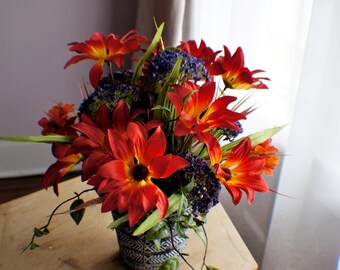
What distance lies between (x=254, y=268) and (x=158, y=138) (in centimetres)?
44

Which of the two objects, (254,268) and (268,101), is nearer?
(254,268)

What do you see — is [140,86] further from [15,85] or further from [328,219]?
[15,85]

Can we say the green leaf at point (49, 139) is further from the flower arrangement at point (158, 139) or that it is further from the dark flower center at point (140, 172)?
the dark flower center at point (140, 172)

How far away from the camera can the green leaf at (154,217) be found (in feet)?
1.85

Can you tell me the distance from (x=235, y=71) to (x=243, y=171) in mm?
161

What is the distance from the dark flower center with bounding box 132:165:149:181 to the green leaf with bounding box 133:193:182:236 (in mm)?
71

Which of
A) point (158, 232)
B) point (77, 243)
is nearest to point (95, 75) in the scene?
point (158, 232)

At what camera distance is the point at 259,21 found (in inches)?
46.2

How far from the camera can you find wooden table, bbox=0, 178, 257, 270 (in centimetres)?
81

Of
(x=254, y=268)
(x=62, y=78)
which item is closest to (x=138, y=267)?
(x=254, y=268)

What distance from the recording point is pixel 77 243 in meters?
0.86

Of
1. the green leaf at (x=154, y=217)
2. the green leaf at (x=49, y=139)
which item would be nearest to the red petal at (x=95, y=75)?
the green leaf at (x=49, y=139)

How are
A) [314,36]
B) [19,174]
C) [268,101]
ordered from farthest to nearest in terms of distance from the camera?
1. [19,174]
2. [268,101]
3. [314,36]

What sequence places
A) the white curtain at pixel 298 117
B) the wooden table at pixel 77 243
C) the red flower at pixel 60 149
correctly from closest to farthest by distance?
the red flower at pixel 60 149, the wooden table at pixel 77 243, the white curtain at pixel 298 117
